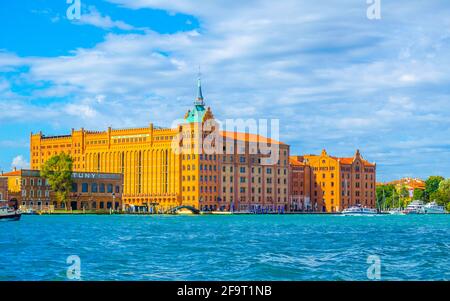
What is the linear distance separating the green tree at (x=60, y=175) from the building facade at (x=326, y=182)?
59.8 meters

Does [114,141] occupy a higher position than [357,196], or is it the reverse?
[114,141]

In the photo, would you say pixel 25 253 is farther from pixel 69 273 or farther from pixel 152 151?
pixel 152 151

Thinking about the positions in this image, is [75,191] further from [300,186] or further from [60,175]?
[300,186]

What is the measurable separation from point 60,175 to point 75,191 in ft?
21.8

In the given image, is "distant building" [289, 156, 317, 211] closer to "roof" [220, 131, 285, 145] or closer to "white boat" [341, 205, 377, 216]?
"white boat" [341, 205, 377, 216]

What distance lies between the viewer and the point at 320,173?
190m

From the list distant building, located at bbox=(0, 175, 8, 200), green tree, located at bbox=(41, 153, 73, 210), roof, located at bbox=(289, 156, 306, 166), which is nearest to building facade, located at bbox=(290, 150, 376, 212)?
roof, located at bbox=(289, 156, 306, 166)

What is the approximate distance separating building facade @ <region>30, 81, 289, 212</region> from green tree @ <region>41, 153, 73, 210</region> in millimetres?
21088

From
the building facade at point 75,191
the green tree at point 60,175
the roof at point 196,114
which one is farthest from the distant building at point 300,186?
the green tree at point 60,175

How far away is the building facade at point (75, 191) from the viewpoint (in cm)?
14425

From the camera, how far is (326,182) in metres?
189

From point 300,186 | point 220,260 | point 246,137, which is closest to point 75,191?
point 246,137
